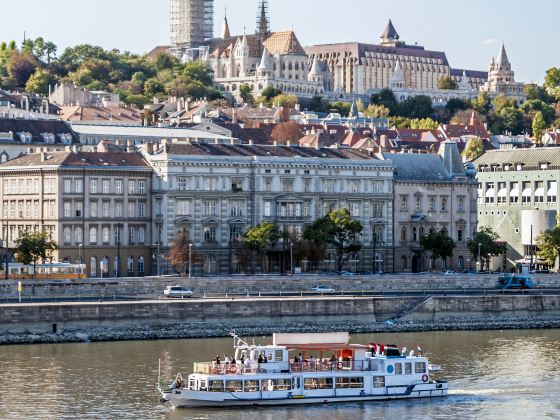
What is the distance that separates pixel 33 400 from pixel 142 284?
99.7 ft

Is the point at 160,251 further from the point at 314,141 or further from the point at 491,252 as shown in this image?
the point at 314,141

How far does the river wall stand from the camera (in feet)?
242

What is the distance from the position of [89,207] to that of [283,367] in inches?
1590

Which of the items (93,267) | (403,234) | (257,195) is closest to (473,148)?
(403,234)

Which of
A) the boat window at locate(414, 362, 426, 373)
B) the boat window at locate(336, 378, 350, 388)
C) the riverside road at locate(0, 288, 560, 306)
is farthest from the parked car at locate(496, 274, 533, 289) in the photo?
the boat window at locate(336, 378, 350, 388)

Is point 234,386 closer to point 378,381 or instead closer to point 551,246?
point 378,381

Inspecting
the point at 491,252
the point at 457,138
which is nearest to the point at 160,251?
the point at 491,252

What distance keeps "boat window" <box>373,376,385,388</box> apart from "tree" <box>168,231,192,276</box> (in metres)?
37.9

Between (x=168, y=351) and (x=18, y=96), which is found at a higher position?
(x=18, y=96)

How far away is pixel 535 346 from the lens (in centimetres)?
7469

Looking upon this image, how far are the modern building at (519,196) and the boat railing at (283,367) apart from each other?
193ft

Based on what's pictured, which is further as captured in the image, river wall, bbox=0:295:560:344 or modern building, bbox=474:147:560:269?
modern building, bbox=474:147:560:269

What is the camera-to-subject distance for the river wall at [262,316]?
242ft

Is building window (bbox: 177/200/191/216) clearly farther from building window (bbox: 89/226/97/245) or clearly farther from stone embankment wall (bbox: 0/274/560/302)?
stone embankment wall (bbox: 0/274/560/302)
